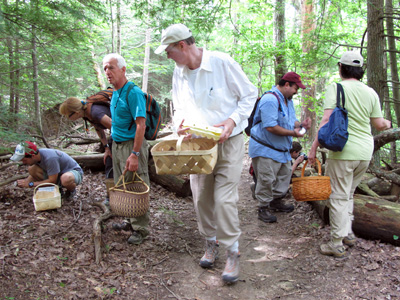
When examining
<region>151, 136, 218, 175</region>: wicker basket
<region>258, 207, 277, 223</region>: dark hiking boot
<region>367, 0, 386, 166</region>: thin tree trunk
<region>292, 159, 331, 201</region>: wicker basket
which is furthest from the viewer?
<region>367, 0, 386, 166</region>: thin tree trunk

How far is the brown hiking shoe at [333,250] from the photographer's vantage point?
3467mm

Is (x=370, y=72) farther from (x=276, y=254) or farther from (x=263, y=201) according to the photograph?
(x=276, y=254)

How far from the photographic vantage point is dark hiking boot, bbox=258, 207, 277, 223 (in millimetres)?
4895

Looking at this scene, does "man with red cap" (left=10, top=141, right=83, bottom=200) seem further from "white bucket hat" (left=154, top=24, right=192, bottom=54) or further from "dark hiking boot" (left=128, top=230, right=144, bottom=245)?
"white bucket hat" (left=154, top=24, right=192, bottom=54)

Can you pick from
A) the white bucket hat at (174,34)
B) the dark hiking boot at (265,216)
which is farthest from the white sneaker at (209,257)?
the white bucket hat at (174,34)

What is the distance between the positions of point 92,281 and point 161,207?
2.47 metres

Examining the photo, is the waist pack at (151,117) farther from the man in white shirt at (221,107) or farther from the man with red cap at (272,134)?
the man with red cap at (272,134)

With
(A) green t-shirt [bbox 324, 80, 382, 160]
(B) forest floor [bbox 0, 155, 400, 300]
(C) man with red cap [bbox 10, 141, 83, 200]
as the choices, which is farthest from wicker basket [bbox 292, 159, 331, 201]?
(C) man with red cap [bbox 10, 141, 83, 200]

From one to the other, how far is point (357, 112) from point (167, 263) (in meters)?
2.81

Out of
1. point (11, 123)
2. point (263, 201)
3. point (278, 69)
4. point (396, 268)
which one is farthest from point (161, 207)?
point (278, 69)

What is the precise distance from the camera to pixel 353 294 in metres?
2.83

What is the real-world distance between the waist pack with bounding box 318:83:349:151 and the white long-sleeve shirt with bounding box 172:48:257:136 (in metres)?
0.98

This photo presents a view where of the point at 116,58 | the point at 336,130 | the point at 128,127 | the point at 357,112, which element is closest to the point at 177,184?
the point at 128,127

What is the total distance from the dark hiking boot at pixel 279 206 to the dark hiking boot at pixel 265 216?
0.42 metres
